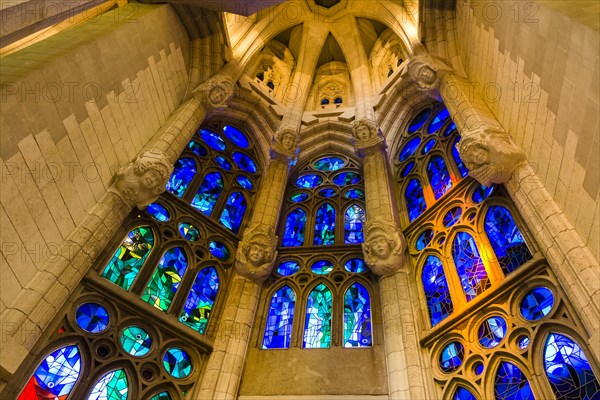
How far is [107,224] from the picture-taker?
6.73m

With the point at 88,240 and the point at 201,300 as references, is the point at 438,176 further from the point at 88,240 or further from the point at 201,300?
the point at 88,240

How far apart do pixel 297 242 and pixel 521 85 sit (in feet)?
18.2

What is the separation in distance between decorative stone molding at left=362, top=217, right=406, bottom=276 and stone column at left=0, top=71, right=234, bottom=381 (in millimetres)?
3923

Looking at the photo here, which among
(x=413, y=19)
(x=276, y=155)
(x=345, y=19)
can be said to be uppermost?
(x=345, y=19)

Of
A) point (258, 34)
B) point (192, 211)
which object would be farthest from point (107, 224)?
point (258, 34)

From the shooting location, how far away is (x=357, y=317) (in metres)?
8.04

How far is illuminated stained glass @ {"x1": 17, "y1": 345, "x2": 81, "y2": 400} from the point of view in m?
5.49

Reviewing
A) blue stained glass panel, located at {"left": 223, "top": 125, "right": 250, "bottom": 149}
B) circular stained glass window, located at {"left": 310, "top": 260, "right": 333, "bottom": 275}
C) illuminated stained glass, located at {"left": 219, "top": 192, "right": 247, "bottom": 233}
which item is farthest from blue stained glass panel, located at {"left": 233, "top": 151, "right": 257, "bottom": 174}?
circular stained glass window, located at {"left": 310, "top": 260, "right": 333, "bottom": 275}

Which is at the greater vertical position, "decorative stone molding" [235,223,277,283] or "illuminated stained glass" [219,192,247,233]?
"illuminated stained glass" [219,192,247,233]

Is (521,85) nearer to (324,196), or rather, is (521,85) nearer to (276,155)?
(324,196)

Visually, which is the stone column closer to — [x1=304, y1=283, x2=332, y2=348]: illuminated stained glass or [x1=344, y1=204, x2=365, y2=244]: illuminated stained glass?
[x1=304, y1=283, x2=332, y2=348]: illuminated stained glass

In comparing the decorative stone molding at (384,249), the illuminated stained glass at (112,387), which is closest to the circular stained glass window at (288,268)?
the decorative stone molding at (384,249)

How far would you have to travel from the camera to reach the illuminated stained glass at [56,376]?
5492 millimetres

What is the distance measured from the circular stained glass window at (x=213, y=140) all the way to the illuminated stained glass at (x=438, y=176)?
16.8ft
